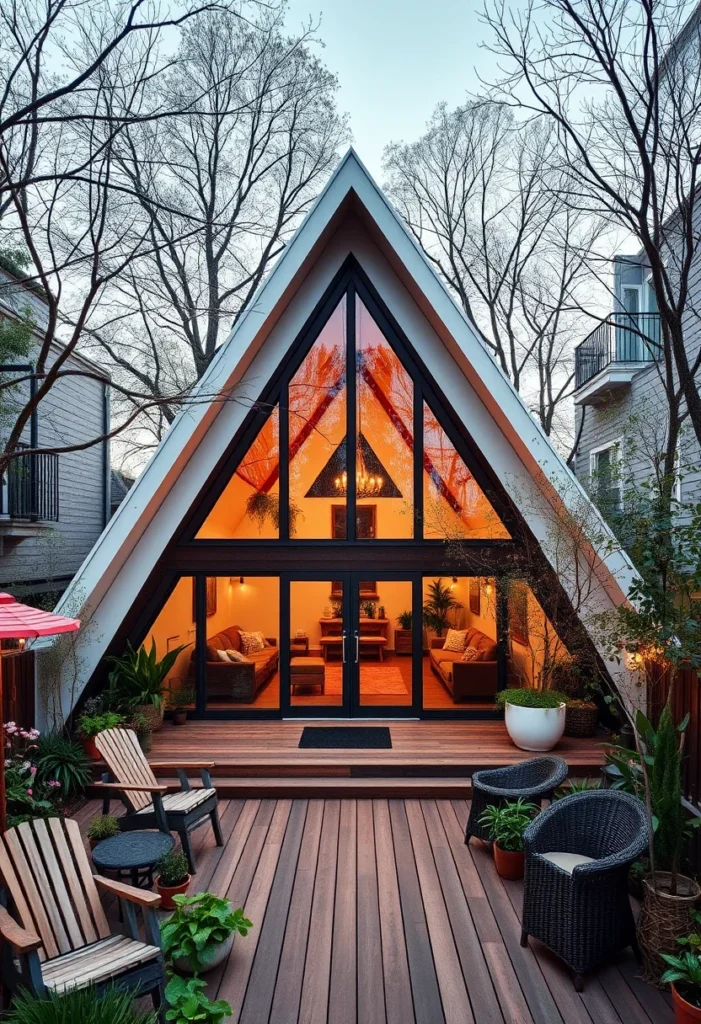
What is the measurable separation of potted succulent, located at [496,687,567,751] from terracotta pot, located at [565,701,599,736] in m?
0.47

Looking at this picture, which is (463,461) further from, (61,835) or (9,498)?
(9,498)

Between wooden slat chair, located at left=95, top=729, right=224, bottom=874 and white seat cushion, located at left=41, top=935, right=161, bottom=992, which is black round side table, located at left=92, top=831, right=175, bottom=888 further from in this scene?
white seat cushion, located at left=41, top=935, right=161, bottom=992

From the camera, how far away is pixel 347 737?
7430mm

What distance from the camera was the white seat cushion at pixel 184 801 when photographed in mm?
4984

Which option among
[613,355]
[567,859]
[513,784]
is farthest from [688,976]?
[613,355]

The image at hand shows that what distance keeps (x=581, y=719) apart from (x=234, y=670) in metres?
4.41

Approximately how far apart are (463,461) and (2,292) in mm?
6631

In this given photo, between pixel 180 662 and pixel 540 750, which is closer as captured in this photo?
pixel 540 750

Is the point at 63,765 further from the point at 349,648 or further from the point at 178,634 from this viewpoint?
the point at 349,648

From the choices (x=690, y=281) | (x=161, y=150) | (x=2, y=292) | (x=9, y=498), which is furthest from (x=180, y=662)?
(x=161, y=150)

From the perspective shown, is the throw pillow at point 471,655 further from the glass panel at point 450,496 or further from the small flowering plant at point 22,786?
the small flowering plant at point 22,786

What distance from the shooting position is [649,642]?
4.25 metres

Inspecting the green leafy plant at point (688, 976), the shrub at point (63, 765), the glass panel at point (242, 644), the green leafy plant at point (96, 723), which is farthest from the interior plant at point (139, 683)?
the green leafy plant at point (688, 976)

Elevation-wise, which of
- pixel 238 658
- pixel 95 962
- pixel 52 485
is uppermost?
pixel 52 485
